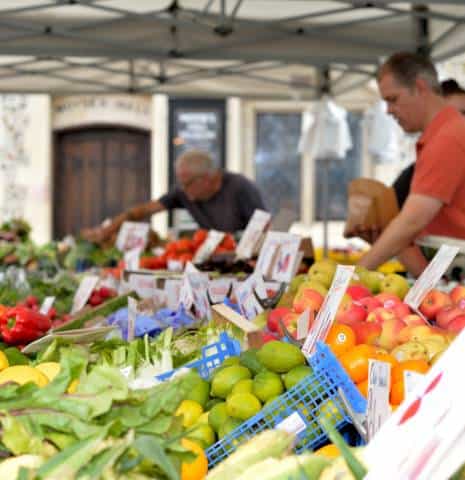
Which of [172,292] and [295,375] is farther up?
[295,375]

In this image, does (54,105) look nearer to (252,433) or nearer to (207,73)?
(207,73)

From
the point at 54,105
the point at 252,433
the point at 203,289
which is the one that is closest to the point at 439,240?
the point at 203,289

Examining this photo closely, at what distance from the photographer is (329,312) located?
1845mm

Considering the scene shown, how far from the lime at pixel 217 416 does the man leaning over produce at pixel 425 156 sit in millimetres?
1782

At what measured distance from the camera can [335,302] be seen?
1.85 m

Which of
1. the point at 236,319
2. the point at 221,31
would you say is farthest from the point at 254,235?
the point at 236,319

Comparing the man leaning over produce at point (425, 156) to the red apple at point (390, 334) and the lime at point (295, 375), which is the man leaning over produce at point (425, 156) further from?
the lime at point (295, 375)

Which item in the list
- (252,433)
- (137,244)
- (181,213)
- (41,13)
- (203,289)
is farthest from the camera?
(181,213)

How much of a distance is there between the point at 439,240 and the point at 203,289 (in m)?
1.10

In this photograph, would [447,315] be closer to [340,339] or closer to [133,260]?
[340,339]

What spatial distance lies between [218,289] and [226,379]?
1.31m

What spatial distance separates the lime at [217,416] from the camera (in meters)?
1.75

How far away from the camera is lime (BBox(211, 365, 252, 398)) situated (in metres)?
1.85

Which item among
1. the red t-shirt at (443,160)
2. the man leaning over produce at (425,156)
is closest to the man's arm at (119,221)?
the man leaning over produce at (425,156)
